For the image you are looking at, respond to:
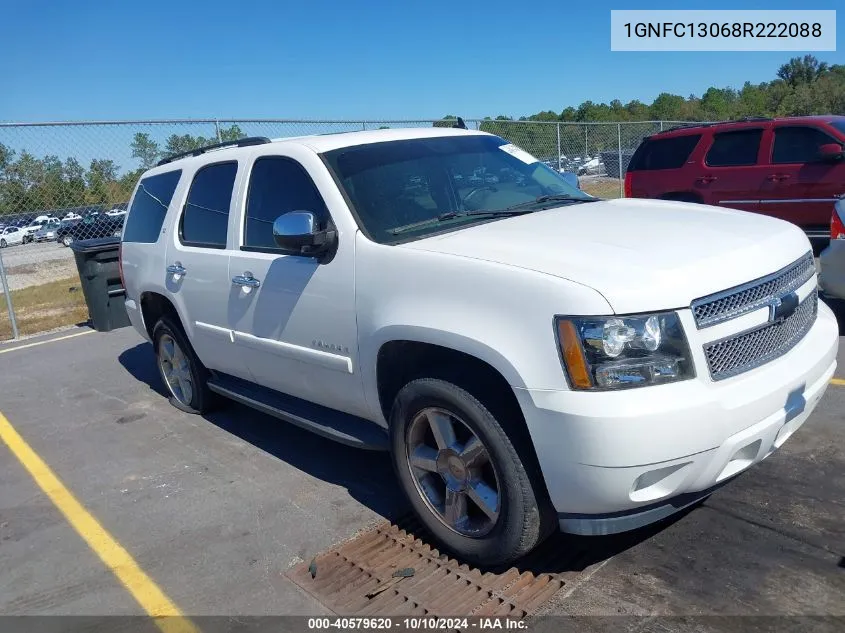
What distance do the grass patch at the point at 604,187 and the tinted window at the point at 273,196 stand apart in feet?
51.6

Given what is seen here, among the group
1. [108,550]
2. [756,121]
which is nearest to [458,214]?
[108,550]

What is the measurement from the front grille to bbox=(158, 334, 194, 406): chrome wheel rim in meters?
4.02

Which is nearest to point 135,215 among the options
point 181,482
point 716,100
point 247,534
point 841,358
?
point 181,482

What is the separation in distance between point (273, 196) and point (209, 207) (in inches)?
33.6

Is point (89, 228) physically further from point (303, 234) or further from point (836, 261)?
point (836, 261)

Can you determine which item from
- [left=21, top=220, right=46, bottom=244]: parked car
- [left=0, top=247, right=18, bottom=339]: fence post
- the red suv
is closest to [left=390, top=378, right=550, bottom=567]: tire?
[left=0, top=247, right=18, bottom=339]: fence post

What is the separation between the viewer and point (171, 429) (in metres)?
5.60

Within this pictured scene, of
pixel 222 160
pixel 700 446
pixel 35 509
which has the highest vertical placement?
pixel 222 160

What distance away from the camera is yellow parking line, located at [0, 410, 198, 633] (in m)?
3.22

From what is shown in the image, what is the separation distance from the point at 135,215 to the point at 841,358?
581 centimetres

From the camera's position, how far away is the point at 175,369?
19.2ft

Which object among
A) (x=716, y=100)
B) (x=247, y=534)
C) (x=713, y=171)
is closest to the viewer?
(x=247, y=534)

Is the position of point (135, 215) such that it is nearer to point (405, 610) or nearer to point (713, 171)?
point (405, 610)

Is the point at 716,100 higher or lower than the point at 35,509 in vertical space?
higher
